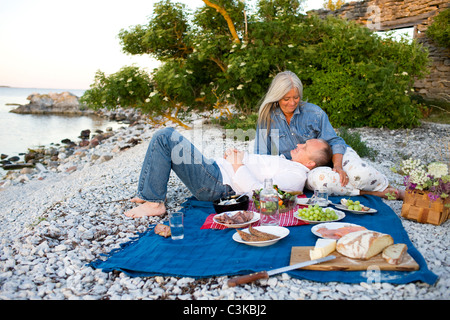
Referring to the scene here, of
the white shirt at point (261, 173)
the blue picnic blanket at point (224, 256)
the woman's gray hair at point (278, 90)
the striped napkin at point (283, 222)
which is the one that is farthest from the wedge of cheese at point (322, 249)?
the woman's gray hair at point (278, 90)

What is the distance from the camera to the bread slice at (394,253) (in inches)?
82.8

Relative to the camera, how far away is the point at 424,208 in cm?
303

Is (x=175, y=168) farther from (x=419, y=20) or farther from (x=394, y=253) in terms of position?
(x=419, y=20)

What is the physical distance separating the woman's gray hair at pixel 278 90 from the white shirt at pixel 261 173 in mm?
763

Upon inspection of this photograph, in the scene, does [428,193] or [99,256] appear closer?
[99,256]

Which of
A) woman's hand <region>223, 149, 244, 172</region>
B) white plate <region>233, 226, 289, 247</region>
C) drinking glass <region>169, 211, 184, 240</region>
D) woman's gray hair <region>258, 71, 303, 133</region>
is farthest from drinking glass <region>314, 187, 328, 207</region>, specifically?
drinking glass <region>169, 211, 184, 240</region>

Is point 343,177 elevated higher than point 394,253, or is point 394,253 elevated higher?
point 343,177

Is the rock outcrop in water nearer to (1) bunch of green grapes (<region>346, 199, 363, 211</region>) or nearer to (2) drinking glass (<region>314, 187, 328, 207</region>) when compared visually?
(2) drinking glass (<region>314, 187, 328, 207</region>)

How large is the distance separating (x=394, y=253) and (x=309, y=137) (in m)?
2.22

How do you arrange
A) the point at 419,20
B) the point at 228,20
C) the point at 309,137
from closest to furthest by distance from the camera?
the point at 309,137, the point at 228,20, the point at 419,20

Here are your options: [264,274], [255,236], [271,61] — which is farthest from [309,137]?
[271,61]

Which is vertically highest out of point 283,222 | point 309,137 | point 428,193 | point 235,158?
point 309,137

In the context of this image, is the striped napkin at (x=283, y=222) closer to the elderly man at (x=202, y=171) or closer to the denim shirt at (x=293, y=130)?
the elderly man at (x=202, y=171)
